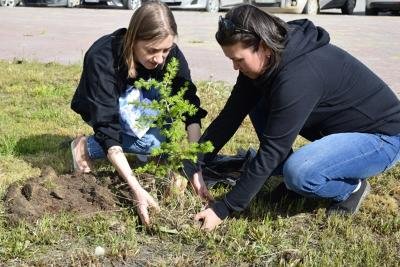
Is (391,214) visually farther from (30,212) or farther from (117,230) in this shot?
(30,212)

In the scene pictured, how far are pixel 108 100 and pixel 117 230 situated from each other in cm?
75

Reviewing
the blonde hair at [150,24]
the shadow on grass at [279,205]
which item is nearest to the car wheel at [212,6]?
the shadow on grass at [279,205]

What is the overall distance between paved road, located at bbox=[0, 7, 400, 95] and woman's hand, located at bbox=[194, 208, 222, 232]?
4.09 m

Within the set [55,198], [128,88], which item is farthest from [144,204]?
[128,88]

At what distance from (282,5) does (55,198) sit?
15125mm

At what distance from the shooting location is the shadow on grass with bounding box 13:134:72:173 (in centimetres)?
415

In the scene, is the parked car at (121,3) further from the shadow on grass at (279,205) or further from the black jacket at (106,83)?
the shadow on grass at (279,205)

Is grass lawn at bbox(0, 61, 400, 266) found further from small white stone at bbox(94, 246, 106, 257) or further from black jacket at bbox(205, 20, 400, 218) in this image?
black jacket at bbox(205, 20, 400, 218)

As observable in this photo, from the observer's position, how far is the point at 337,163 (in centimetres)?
307

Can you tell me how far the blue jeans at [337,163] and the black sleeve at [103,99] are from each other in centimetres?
98

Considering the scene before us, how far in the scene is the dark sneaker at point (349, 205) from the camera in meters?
3.25

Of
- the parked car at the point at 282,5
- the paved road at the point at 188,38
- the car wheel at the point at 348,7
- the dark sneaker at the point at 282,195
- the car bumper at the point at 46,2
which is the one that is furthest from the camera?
the car bumper at the point at 46,2

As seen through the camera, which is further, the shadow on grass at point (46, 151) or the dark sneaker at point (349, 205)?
the shadow on grass at point (46, 151)

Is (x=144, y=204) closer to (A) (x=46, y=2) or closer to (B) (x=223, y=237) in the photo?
(B) (x=223, y=237)
